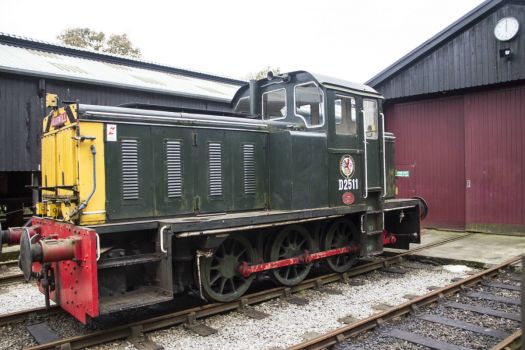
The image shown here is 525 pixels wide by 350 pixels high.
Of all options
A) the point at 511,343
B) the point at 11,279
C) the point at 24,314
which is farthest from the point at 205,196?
the point at 11,279

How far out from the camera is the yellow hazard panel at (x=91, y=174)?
4770 millimetres

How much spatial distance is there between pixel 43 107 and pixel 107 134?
7.41 metres

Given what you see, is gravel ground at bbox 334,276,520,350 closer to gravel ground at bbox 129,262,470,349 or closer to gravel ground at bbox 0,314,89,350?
gravel ground at bbox 129,262,470,349

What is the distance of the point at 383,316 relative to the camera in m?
5.21

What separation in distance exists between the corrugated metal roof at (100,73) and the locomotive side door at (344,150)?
24.2 feet

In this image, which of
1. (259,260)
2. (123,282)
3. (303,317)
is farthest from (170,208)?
(303,317)

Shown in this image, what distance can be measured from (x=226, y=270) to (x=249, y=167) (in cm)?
152

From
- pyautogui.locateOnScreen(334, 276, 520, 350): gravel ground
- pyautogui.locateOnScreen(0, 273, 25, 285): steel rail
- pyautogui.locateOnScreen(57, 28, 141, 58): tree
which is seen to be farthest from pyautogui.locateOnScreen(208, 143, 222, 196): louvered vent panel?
pyautogui.locateOnScreen(57, 28, 141, 58): tree

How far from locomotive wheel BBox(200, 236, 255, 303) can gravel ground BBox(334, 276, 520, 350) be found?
1.79 m

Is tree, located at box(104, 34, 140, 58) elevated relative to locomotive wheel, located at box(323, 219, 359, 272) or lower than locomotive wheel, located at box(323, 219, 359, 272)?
elevated

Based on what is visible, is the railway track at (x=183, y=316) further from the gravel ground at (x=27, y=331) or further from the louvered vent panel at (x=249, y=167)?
the louvered vent panel at (x=249, y=167)

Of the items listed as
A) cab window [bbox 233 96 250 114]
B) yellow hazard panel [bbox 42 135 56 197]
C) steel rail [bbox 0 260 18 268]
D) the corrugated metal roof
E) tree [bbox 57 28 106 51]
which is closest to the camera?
yellow hazard panel [bbox 42 135 56 197]

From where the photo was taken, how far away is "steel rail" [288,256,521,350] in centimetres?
443

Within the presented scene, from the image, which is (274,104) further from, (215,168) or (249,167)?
(215,168)
